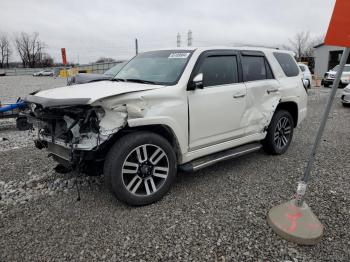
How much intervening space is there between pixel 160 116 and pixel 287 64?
303 cm

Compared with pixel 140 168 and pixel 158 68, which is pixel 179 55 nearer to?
pixel 158 68

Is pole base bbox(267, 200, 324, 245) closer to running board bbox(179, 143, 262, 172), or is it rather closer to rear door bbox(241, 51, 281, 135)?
running board bbox(179, 143, 262, 172)

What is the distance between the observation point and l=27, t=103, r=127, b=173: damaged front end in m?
2.93

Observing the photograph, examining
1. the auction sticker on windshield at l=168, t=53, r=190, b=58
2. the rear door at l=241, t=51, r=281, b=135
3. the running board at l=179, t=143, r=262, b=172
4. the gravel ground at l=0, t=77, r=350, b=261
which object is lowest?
the gravel ground at l=0, t=77, r=350, b=261

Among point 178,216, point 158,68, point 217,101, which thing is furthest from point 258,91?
point 178,216

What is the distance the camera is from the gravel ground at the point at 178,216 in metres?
2.56

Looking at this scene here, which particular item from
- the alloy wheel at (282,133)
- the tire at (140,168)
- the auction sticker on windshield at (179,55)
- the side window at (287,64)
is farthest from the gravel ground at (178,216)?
the auction sticker on windshield at (179,55)

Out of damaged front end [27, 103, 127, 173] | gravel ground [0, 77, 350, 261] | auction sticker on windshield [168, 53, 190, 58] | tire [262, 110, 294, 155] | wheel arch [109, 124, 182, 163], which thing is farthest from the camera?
tire [262, 110, 294, 155]

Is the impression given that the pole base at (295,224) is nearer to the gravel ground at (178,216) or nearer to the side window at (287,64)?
the gravel ground at (178,216)

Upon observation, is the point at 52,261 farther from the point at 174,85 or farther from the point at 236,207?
the point at 174,85

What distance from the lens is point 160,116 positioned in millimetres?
3180

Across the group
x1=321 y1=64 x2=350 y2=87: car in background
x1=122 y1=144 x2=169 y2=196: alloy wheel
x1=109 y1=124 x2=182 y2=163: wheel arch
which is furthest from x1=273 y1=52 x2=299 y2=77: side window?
x1=321 y1=64 x2=350 y2=87: car in background

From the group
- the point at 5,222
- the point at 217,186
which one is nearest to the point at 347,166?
the point at 217,186

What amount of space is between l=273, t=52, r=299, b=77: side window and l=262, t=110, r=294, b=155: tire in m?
0.71
